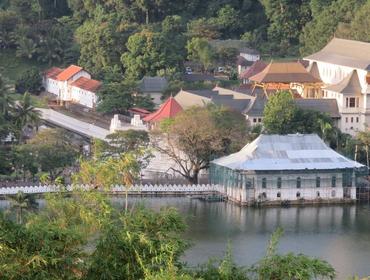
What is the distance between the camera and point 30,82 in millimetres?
58250

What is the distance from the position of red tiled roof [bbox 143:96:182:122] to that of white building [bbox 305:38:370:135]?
18.8ft

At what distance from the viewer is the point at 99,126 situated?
48.7 m

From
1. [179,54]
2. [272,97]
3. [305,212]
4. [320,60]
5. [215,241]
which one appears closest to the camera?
[215,241]

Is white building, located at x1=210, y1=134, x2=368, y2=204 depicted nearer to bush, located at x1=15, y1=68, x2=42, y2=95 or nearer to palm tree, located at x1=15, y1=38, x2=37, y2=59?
bush, located at x1=15, y1=68, x2=42, y2=95

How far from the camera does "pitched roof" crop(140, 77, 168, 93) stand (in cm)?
5322

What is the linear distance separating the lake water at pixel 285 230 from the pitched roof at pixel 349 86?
8.96 metres

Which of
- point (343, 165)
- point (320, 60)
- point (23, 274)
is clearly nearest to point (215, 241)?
point (343, 165)

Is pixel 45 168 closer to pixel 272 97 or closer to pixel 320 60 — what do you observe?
pixel 272 97

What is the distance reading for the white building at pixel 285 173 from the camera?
39.6 metres

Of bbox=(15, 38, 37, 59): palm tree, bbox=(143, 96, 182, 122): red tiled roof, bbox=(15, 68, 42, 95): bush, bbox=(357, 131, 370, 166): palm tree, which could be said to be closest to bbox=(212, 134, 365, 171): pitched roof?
bbox=(357, 131, 370, 166): palm tree

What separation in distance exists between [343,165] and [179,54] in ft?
63.6

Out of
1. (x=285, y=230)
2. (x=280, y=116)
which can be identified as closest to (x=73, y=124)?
(x=280, y=116)

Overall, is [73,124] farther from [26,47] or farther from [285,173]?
[285,173]

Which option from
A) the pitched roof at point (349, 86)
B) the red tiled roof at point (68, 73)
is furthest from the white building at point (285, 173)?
the red tiled roof at point (68, 73)
